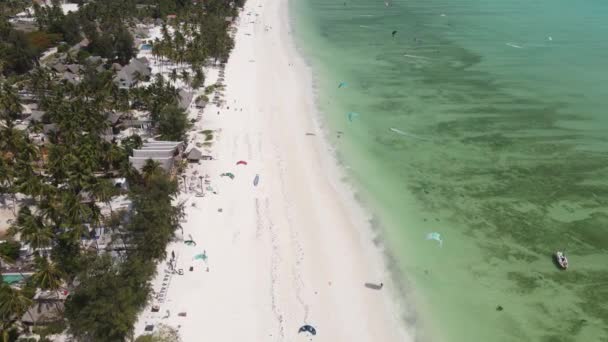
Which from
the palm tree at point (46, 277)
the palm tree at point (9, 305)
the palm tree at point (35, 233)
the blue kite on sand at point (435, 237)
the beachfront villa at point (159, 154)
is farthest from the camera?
the beachfront villa at point (159, 154)

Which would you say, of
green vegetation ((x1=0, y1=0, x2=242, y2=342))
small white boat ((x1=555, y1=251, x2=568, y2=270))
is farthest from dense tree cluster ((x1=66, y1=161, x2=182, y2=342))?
small white boat ((x1=555, y1=251, x2=568, y2=270))

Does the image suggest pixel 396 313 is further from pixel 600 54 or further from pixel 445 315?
pixel 600 54

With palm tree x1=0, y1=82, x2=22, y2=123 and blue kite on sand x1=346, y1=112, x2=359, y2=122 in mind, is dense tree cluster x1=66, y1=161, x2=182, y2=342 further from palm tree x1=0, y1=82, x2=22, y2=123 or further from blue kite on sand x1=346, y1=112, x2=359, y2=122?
blue kite on sand x1=346, y1=112, x2=359, y2=122

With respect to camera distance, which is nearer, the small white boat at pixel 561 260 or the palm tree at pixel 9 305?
the palm tree at pixel 9 305

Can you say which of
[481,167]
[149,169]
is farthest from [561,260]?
[149,169]

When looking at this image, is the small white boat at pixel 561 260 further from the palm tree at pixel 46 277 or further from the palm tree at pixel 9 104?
the palm tree at pixel 9 104

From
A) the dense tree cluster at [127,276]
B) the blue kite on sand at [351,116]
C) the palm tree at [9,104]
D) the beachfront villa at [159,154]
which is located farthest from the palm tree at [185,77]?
the dense tree cluster at [127,276]

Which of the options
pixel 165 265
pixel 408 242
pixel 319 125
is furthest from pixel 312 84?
pixel 165 265
